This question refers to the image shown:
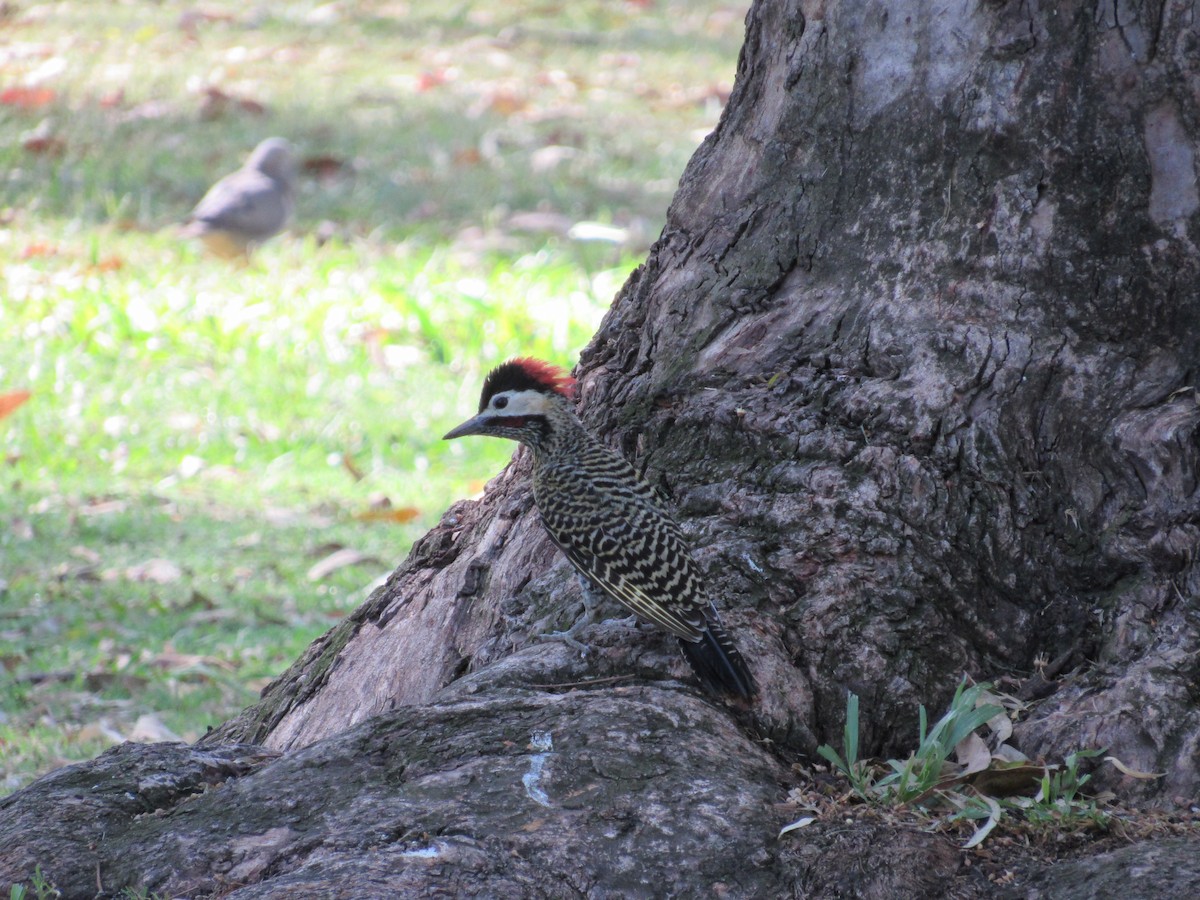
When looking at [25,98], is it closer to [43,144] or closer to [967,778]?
[43,144]

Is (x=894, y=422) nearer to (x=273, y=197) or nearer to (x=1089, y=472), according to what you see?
(x=1089, y=472)

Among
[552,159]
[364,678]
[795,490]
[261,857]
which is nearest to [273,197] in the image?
[552,159]

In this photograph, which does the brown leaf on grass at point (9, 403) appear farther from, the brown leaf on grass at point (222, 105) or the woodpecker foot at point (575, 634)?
the woodpecker foot at point (575, 634)

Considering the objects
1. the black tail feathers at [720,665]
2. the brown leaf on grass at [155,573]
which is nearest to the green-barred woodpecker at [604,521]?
the black tail feathers at [720,665]

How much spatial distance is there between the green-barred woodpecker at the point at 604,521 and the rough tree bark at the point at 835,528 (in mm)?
98

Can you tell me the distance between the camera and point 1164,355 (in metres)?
3.81

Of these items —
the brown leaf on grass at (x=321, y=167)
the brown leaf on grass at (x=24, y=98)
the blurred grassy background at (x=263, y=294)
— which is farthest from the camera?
the brown leaf on grass at (x=24, y=98)

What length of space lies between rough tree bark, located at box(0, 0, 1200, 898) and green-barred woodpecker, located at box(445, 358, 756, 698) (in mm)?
98

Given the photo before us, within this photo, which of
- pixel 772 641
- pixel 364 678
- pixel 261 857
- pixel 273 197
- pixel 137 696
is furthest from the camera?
pixel 273 197

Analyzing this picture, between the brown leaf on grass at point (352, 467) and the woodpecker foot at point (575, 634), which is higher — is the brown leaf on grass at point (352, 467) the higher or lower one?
the lower one

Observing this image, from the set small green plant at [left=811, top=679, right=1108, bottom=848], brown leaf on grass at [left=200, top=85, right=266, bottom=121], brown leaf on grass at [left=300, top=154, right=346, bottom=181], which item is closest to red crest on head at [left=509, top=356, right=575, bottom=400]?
small green plant at [left=811, top=679, right=1108, bottom=848]

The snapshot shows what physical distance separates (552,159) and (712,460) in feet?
28.5

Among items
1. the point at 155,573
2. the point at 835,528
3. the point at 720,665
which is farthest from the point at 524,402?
the point at 155,573

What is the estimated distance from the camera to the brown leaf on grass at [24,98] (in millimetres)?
12227
